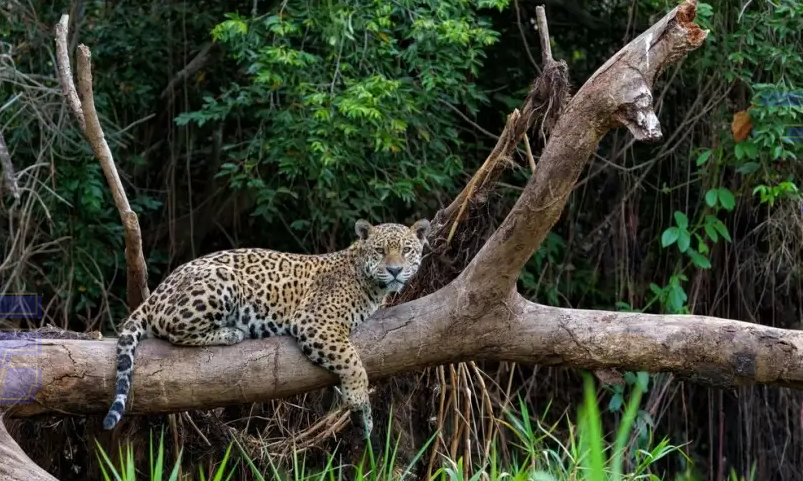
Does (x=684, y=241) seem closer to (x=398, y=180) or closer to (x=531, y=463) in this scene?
(x=398, y=180)

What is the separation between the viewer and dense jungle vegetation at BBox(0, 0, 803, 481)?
7.03 meters

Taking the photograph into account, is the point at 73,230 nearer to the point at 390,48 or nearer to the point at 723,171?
the point at 390,48

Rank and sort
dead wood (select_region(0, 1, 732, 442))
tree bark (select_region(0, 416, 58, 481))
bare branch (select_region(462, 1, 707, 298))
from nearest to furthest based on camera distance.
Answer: bare branch (select_region(462, 1, 707, 298)) < tree bark (select_region(0, 416, 58, 481)) < dead wood (select_region(0, 1, 732, 442))

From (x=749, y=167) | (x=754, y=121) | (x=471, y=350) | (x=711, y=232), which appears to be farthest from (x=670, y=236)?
(x=471, y=350)

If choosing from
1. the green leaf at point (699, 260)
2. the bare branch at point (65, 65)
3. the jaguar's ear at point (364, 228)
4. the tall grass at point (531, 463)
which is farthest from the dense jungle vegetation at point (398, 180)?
the bare branch at point (65, 65)

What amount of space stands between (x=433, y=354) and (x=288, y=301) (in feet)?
2.77

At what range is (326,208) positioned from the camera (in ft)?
→ 26.5

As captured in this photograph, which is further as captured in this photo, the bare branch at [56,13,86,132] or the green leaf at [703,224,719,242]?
the green leaf at [703,224,719,242]

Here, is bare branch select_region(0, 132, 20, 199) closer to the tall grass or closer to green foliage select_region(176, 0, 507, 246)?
green foliage select_region(176, 0, 507, 246)

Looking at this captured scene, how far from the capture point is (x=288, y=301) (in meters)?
6.03

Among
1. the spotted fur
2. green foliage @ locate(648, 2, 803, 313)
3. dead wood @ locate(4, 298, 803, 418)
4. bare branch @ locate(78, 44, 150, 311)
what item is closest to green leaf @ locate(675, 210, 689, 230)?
green foliage @ locate(648, 2, 803, 313)

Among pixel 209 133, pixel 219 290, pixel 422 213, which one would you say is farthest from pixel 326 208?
pixel 219 290

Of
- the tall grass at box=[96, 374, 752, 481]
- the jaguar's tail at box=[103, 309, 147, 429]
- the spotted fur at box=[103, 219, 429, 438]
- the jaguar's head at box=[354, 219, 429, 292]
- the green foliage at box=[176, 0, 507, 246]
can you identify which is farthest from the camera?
the green foliage at box=[176, 0, 507, 246]

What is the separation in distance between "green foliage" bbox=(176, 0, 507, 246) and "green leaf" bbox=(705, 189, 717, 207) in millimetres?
1770
